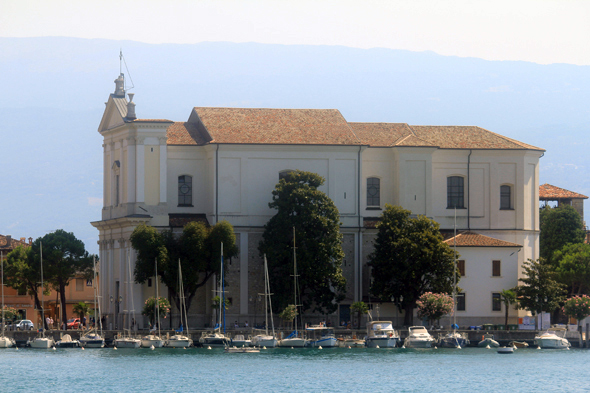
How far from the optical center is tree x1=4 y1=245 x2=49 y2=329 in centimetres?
7569

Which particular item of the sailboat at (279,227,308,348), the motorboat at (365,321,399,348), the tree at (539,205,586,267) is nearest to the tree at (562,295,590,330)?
the motorboat at (365,321,399,348)

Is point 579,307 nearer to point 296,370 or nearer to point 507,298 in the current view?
point 507,298

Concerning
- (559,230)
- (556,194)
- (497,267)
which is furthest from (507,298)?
(556,194)

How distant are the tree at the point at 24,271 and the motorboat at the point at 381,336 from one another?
2665cm

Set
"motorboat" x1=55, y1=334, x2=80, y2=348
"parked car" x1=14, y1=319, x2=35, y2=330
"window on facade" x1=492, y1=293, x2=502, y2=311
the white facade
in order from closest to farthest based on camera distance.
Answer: "motorboat" x1=55, y1=334, x2=80, y2=348 → the white facade → "window on facade" x1=492, y1=293, x2=502, y2=311 → "parked car" x1=14, y1=319, x2=35, y2=330

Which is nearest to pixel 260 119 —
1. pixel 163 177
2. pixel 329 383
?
pixel 163 177

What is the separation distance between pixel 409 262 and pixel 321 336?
24.4ft

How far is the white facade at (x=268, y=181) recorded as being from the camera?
6731 centimetres

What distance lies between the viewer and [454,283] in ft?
209

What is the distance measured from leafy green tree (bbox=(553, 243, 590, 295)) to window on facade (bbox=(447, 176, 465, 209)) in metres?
8.55

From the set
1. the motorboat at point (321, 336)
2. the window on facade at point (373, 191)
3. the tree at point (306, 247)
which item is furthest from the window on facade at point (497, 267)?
the motorboat at point (321, 336)

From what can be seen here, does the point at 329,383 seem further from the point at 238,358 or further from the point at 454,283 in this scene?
the point at 454,283

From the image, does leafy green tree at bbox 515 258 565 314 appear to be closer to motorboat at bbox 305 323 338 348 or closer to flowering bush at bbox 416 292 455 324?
flowering bush at bbox 416 292 455 324

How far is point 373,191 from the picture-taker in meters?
71.0
